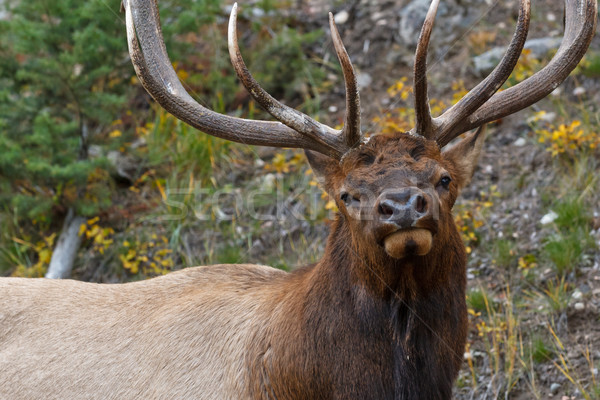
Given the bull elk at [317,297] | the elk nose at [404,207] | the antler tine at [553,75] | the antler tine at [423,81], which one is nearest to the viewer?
the elk nose at [404,207]

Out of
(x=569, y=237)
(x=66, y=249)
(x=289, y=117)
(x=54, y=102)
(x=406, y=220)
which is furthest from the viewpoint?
(x=54, y=102)

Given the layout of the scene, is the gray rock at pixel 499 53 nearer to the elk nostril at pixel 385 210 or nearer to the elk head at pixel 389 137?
the elk head at pixel 389 137

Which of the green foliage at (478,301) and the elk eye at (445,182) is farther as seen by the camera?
the green foliage at (478,301)

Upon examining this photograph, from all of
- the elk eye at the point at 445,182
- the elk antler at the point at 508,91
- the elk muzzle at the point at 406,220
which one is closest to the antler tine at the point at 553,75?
the elk antler at the point at 508,91

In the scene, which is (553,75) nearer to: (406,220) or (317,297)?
(406,220)

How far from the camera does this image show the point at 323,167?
454 cm

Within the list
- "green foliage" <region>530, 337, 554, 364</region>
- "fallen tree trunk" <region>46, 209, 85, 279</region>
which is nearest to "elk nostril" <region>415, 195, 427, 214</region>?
"green foliage" <region>530, 337, 554, 364</region>

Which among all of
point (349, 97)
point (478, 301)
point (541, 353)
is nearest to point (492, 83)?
point (349, 97)

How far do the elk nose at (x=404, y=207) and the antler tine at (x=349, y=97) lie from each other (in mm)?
702

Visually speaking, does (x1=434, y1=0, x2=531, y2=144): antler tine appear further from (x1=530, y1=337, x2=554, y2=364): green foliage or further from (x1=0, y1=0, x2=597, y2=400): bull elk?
(x1=530, y1=337, x2=554, y2=364): green foliage

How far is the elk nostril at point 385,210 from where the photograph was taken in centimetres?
354

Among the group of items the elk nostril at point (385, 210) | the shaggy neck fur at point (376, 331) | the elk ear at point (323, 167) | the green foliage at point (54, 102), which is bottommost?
the shaggy neck fur at point (376, 331)

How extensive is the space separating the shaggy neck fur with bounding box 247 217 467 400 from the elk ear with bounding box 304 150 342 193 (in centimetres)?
45

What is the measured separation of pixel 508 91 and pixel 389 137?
933 millimetres
